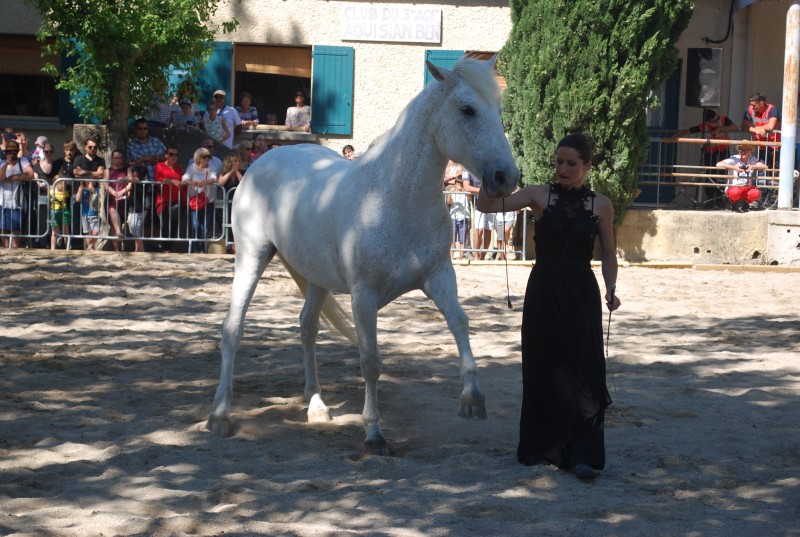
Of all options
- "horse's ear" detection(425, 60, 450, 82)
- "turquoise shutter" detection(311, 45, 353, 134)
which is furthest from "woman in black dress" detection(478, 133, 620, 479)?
"turquoise shutter" detection(311, 45, 353, 134)

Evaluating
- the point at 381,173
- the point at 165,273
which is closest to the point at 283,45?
the point at 165,273

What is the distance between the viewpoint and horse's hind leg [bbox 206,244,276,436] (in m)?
6.47

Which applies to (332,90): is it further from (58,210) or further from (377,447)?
(377,447)

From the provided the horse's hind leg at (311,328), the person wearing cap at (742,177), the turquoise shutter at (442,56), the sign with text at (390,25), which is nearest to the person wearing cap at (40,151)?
the sign with text at (390,25)

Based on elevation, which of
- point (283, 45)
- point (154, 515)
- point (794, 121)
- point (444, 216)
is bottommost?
point (154, 515)

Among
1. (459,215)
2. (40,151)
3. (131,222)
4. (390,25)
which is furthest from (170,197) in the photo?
(390,25)

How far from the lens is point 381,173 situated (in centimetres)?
597

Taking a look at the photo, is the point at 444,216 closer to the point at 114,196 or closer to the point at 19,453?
the point at 19,453

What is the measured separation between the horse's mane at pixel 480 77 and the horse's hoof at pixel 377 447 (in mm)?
1912

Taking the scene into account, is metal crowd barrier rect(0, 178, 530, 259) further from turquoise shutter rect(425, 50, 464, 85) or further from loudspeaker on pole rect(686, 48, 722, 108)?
turquoise shutter rect(425, 50, 464, 85)

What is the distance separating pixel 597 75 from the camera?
15312mm

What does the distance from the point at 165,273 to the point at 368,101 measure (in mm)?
6860

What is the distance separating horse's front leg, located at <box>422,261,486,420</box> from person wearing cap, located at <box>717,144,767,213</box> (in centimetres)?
1111

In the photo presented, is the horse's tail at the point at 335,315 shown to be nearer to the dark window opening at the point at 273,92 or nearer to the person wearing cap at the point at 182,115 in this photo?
the person wearing cap at the point at 182,115
